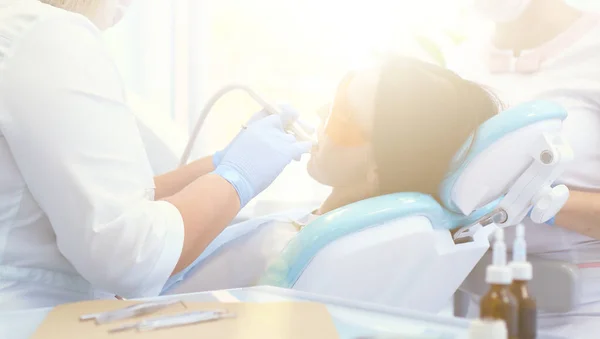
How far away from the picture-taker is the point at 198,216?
3.03 ft

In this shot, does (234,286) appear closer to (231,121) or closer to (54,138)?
(231,121)

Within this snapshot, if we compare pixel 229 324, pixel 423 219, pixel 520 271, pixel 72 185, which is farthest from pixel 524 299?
pixel 72 185

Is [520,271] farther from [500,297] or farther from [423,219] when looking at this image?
[423,219]

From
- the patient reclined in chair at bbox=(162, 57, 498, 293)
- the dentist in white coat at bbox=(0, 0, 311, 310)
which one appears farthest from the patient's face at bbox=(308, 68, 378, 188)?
the dentist in white coat at bbox=(0, 0, 311, 310)

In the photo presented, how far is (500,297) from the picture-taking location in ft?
2.48

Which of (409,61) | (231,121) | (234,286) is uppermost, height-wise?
(409,61)

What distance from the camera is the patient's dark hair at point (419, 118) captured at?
3.42 feet

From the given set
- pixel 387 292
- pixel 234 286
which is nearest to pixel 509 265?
pixel 387 292

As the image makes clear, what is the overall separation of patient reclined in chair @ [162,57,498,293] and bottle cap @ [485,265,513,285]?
0.31 meters

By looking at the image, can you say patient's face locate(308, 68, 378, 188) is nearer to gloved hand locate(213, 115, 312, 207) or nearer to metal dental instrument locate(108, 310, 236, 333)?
gloved hand locate(213, 115, 312, 207)

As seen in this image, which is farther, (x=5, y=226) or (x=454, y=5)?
(x=454, y=5)

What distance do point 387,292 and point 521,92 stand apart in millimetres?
450

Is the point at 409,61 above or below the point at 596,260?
above

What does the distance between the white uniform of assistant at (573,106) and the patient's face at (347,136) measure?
19 centimetres
